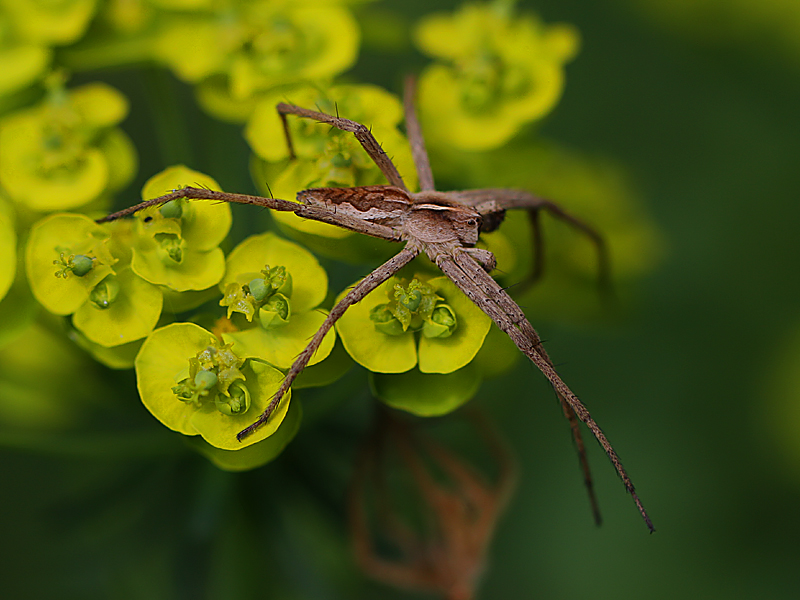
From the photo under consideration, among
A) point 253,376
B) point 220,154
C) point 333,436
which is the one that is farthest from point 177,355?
point 220,154

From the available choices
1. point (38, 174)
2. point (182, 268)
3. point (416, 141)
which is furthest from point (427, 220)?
point (38, 174)

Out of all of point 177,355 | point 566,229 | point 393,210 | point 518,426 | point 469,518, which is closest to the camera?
point 177,355

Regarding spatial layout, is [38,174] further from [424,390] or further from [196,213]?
[424,390]

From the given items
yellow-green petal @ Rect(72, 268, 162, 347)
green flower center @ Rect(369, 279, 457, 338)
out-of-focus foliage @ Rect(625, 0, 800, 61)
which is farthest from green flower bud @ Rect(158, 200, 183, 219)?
out-of-focus foliage @ Rect(625, 0, 800, 61)

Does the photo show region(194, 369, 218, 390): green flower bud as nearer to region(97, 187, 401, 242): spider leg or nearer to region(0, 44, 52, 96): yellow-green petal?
region(97, 187, 401, 242): spider leg

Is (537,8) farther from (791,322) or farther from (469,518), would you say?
(469,518)

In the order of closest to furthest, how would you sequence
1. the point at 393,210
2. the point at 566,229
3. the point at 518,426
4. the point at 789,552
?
the point at 393,210, the point at 566,229, the point at 789,552, the point at 518,426

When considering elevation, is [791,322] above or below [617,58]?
below
